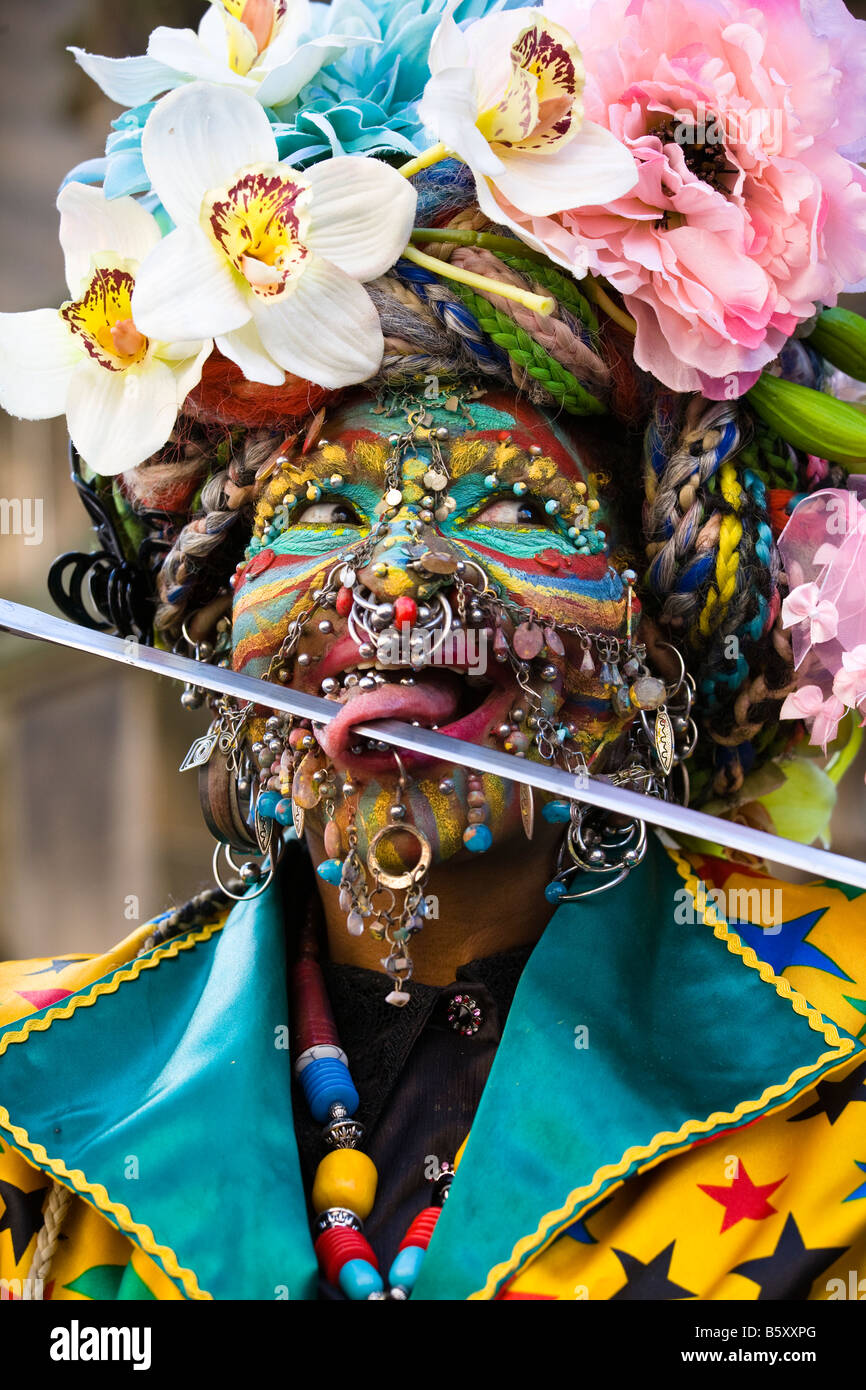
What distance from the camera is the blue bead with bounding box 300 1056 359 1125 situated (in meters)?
2.15

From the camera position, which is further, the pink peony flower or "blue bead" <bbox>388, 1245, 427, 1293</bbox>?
the pink peony flower

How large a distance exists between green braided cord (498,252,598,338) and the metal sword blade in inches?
24.8

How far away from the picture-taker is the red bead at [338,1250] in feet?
6.43

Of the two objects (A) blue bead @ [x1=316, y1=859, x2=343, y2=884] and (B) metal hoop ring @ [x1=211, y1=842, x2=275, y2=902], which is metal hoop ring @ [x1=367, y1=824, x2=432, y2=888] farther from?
(B) metal hoop ring @ [x1=211, y1=842, x2=275, y2=902]

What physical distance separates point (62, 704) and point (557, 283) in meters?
4.20

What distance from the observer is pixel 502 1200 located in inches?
76.2

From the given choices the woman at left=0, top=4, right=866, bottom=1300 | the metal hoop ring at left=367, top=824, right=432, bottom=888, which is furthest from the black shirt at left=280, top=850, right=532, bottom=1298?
the metal hoop ring at left=367, top=824, right=432, bottom=888

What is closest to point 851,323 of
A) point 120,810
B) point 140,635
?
point 140,635

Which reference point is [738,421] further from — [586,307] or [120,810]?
[120,810]

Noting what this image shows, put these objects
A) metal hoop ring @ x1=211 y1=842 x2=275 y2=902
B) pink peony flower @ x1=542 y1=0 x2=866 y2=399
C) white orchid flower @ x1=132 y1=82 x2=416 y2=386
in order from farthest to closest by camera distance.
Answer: metal hoop ring @ x1=211 y1=842 x2=275 y2=902 < pink peony flower @ x1=542 y1=0 x2=866 y2=399 < white orchid flower @ x1=132 y1=82 x2=416 y2=386

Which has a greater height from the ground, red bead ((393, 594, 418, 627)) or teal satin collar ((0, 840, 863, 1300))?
red bead ((393, 594, 418, 627))

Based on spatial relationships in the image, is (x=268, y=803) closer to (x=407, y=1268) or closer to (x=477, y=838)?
(x=477, y=838)

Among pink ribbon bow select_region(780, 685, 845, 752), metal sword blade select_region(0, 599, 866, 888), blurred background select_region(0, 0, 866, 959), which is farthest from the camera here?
blurred background select_region(0, 0, 866, 959)

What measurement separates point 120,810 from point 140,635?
3.60m
